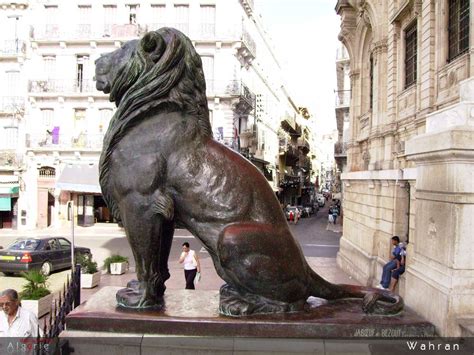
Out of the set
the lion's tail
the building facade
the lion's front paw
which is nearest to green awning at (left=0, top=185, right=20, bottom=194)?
the building facade

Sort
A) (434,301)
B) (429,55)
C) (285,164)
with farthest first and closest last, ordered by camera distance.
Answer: (285,164) < (429,55) < (434,301)

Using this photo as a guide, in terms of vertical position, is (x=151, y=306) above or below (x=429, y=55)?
below

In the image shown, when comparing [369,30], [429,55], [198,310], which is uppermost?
[369,30]

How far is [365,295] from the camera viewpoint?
122 inches

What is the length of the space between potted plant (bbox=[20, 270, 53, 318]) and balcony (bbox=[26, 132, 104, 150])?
880 inches

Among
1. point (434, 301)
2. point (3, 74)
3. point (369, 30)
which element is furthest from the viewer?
point (3, 74)

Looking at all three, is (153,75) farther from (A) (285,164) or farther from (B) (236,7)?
(A) (285,164)

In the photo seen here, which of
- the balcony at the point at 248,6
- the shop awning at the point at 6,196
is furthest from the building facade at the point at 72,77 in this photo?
the balcony at the point at 248,6

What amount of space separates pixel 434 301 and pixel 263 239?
1.10m

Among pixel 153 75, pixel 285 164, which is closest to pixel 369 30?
pixel 153 75

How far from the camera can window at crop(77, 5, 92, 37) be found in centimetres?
3114

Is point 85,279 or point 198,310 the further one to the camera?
point 85,279

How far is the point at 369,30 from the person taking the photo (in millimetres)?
16109

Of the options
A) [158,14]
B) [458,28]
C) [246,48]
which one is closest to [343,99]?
[246,48]
